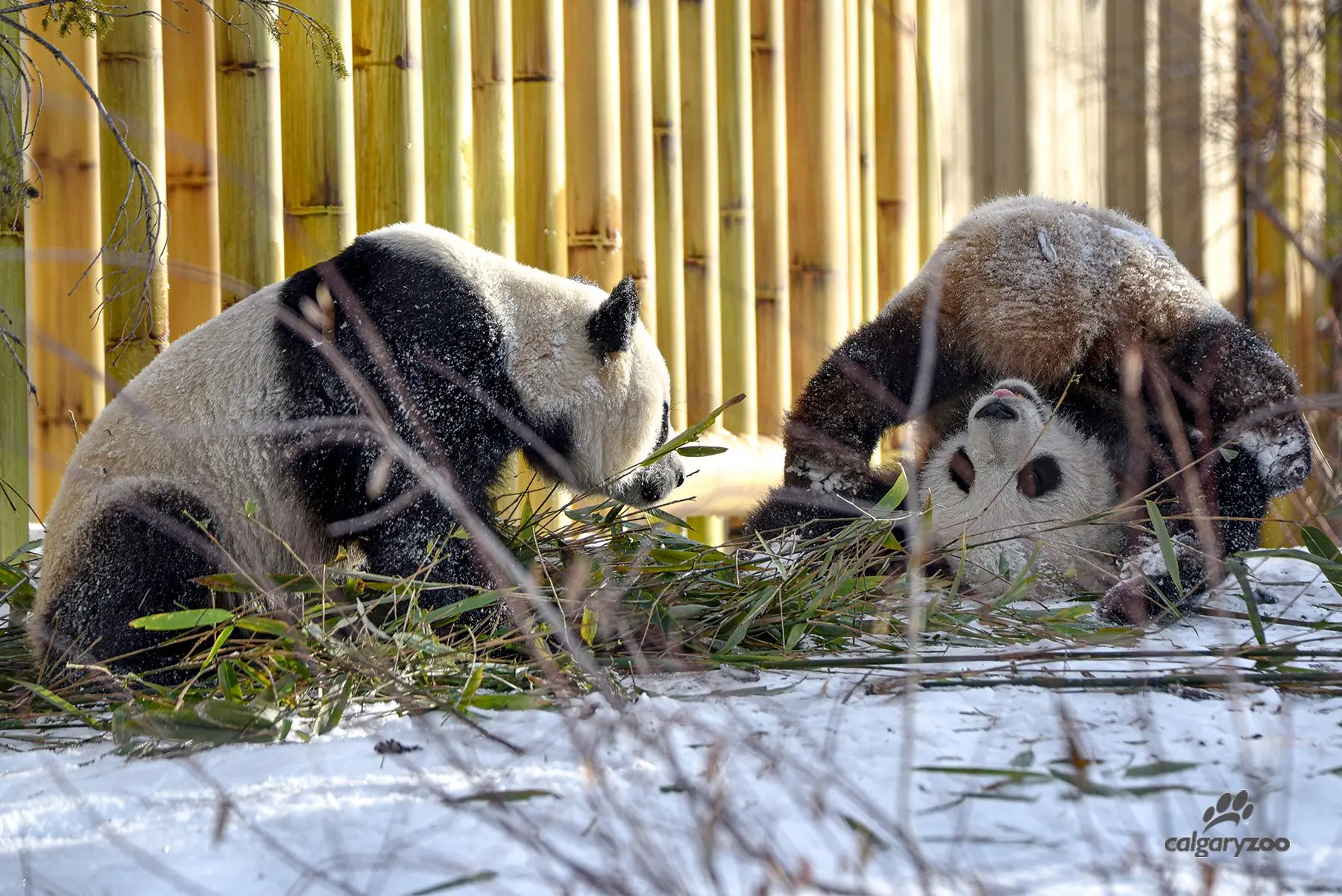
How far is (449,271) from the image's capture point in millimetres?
1937

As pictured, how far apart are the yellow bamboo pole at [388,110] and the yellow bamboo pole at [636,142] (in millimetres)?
653

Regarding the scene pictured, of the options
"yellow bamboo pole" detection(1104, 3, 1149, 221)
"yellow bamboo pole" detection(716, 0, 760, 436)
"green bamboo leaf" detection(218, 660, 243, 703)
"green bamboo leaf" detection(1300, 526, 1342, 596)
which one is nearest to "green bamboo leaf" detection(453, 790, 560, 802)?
"green bamboo leaf" detection(218, 660, 243, 703)

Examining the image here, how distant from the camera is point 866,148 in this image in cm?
405

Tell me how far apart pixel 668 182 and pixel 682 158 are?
0.19 m

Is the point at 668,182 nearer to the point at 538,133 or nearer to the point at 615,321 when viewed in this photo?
the point at 538,133

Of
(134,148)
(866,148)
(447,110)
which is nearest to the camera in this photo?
(134,148)

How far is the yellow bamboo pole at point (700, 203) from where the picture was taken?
3.47 m

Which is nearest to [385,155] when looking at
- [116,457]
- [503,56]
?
[503,56]

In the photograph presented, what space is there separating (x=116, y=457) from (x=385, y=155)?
1.03 metres

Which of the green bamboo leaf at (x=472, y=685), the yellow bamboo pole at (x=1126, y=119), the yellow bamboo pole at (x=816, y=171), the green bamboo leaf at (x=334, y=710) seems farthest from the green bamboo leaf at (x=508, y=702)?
the yellow bamboo pole at (x=1126, y=119)

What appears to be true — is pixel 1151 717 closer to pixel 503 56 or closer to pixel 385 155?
pixel 385 155

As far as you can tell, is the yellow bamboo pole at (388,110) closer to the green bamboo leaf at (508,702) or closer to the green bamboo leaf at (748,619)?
the green bamboo leaf at (748,619)

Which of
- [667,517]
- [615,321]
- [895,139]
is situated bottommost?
[667,517]

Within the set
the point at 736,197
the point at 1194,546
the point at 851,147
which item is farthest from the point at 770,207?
the point at 1194,546
